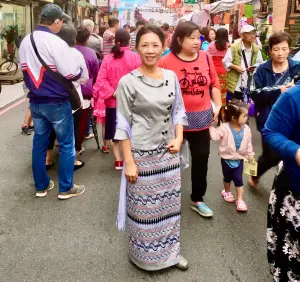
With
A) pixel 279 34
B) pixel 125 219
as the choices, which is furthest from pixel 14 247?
pixel 279 34

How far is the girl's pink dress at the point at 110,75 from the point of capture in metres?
4.70

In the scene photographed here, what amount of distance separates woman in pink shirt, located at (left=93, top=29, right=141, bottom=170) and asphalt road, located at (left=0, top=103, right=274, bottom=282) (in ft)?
2.87

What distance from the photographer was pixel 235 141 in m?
3.81

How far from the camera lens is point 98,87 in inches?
190

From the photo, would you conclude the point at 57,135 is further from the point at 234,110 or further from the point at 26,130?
the point at 26,130

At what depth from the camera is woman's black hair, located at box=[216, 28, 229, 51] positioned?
22.1 ft

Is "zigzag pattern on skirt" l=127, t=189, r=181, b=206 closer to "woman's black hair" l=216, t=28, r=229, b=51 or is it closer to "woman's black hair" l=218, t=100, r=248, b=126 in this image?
"woman's black hair" l=218, t=100, r=248, b=126

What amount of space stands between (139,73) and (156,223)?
108 centimetres

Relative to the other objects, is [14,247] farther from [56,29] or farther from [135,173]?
[56,29]

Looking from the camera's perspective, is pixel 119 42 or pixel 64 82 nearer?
pixel 64 82

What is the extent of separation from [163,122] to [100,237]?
133 cm

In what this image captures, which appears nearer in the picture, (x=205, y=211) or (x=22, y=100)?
(x=205, y=211)

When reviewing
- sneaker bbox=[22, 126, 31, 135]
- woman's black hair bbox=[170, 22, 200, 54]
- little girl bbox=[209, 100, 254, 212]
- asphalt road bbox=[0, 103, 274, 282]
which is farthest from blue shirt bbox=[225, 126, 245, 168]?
sneaker bbox=[22, 126, 31, 135]

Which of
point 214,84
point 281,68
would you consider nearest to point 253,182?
point 281,68
